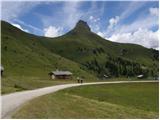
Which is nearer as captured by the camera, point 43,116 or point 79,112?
point 43,116

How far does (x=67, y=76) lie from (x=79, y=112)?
134 meters

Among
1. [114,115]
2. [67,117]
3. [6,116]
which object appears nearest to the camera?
[6,116]

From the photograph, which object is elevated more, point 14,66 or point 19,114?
point 14,66

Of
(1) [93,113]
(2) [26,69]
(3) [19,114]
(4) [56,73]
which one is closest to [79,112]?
(1) [93,113]

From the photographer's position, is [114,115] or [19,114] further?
[114,115]

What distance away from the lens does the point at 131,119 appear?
908 inches

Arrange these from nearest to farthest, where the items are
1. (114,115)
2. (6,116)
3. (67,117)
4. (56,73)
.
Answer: (6,116) → (67,117) → (114,115) → (56,73)

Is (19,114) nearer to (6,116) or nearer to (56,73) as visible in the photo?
(6,116)

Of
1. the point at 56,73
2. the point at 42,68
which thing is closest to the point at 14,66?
the point at 42,68

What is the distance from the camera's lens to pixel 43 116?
22.2 meters

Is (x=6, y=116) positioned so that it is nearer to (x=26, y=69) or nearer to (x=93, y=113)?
(x=93, y=113)

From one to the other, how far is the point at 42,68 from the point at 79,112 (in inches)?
6593

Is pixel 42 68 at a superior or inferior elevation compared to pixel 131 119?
superior

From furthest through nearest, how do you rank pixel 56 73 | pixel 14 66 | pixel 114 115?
pixel 14 66 < pixel 56 73 < pixel 114 115
